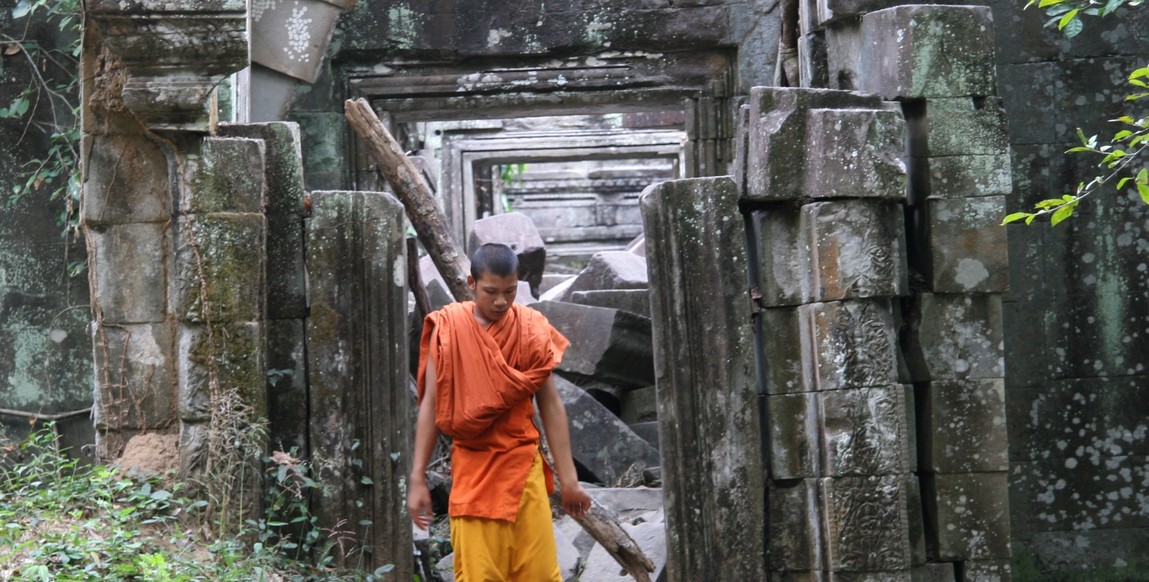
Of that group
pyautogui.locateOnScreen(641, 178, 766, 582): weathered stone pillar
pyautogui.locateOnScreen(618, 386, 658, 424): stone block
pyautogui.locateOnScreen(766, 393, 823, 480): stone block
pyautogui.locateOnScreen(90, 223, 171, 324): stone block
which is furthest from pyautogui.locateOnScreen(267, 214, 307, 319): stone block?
pyautogui.locateOnScreen(618, 386, 658, 424): stone block

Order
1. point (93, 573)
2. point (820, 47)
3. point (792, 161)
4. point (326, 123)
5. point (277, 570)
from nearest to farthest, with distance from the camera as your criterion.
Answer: point (93, 573) → point (277, 570) → point (792, 161) → point (820, 47) → point (326, 123)

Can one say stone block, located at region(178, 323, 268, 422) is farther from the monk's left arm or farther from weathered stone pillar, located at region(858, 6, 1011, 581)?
weathered stone pillar, located at region(858, 6, 1011, 581)

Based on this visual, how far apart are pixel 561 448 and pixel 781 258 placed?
1.47 meters

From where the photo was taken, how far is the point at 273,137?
5961 millimetres

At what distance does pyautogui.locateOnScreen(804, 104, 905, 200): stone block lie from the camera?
19.1 ft

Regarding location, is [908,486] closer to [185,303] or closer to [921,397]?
[921,397]

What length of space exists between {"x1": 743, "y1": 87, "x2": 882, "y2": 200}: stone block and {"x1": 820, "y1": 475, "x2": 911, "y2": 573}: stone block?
1.26 meters

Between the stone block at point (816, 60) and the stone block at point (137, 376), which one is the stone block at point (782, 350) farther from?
the stone block at point (137, 376)

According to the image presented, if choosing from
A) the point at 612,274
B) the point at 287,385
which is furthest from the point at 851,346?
the point at 612,274

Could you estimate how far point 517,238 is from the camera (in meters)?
12.3

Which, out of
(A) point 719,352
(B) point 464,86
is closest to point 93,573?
(A) point 719,352

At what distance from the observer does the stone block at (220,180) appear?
5.70 m

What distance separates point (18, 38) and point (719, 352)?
13.6 feet

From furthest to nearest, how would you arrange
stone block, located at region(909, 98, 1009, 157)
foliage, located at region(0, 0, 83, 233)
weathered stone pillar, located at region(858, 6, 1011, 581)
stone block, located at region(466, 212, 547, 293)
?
stone block, located at region(466, 212, 547, 293), foliage, located at region(0, 0, 83, 233), stone block, located at region(909, 98, 1009, 157), weathered stone pillar, located at region(858, 6, 1011, 581)
